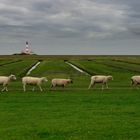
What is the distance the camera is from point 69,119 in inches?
840

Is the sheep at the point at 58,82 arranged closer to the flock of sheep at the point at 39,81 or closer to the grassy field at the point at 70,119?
the flock of sheep at the point at 39,81

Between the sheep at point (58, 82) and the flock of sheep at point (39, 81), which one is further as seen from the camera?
the sheep at point (58, 82)

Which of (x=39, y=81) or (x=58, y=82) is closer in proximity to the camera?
(x=39, y=81)

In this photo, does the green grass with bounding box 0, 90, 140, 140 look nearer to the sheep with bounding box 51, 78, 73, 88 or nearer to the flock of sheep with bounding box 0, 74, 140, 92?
the flock of sheep with bounding box 0, 74, 140, 92

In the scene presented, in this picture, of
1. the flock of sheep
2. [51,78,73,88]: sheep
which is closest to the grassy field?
the flock of sheep

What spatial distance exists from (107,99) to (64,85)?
1198 centimetres

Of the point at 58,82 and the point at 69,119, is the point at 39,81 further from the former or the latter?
the point at 69,119

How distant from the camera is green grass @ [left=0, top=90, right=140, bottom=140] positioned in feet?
57.0

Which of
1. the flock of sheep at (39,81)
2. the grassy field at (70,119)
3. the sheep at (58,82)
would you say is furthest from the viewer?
the sheep at (58,82)

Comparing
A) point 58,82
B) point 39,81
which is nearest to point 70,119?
point 39,81

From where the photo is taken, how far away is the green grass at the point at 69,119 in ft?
57.0

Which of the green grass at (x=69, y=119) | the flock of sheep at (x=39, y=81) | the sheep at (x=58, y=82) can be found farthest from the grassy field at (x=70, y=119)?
the sheep at (x=58, y=82)

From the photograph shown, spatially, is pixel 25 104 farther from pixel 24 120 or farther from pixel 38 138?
pixel 38 138

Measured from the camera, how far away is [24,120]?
21.2 metres
